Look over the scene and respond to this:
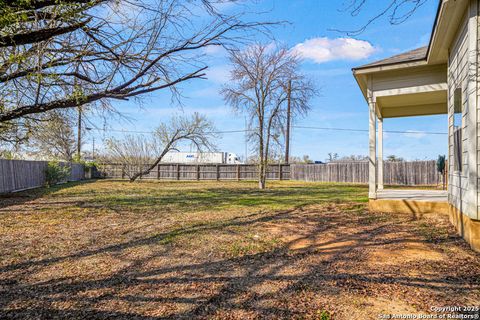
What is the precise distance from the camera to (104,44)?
5180 mm

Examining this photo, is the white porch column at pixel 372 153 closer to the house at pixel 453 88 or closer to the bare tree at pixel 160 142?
the house at pixel 453 88

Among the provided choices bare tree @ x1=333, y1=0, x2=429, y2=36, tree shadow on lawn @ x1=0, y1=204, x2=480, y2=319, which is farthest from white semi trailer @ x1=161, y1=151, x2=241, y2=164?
bare tree @ x1=333, y1=0, x2=429, y2=36

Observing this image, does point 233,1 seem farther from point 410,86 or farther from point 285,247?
point 410,86

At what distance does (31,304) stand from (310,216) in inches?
195

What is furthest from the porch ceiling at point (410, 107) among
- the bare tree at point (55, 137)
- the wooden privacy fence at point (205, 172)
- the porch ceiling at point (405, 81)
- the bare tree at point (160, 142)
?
the wooden privacy fence at point (205, 172)

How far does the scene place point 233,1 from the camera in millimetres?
4266

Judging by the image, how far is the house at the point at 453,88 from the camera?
11.7 ft

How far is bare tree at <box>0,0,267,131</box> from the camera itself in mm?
3955

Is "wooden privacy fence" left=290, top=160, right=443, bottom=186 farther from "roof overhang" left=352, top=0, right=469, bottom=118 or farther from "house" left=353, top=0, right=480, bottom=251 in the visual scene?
"roof overhang" left=352, top=0, right=469, bottom=118

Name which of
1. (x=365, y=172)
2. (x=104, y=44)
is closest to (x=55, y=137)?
(x=104, y=44)

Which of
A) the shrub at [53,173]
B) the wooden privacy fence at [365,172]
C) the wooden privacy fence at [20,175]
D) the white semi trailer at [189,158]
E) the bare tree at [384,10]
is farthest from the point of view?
the white semi trailer at [189,158]

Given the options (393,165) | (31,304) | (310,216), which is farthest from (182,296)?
(393,165)

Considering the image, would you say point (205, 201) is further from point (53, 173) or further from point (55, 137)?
point (53, 173)

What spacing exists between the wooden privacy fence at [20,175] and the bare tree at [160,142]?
17.4ft
